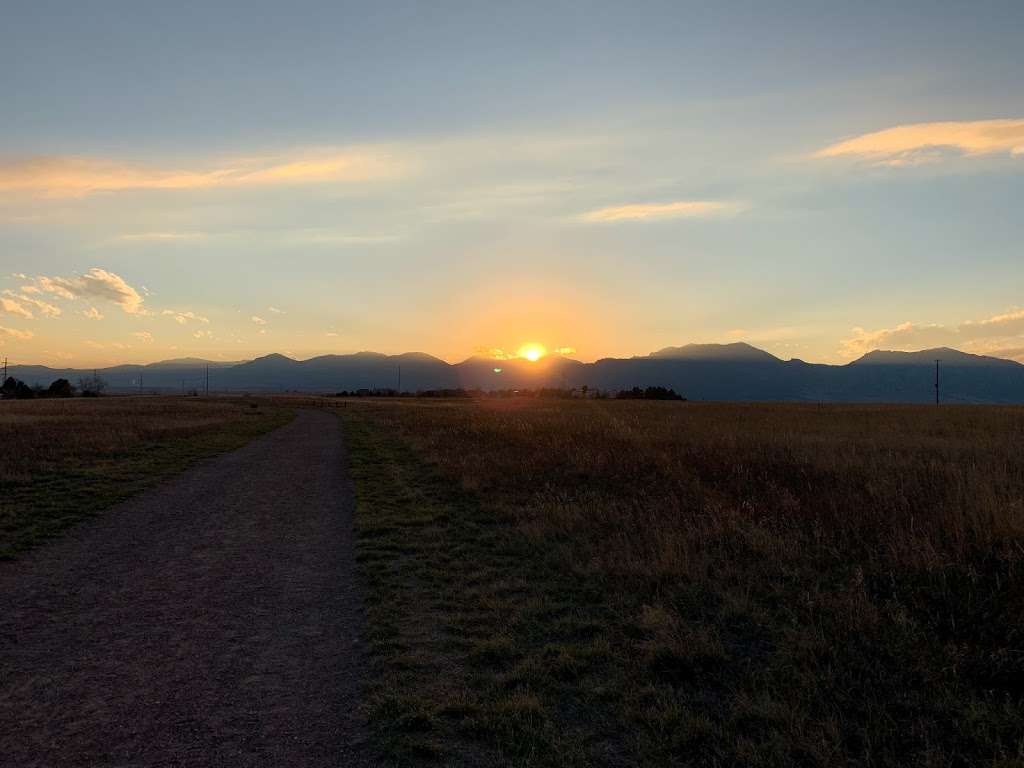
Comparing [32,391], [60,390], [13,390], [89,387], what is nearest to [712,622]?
[13,390]

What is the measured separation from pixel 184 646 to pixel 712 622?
Answer: 517 centimetres

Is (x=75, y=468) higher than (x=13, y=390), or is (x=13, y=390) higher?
(x=13, y=390)

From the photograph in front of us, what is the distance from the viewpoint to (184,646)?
5.95m

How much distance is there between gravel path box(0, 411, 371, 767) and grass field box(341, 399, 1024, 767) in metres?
0.49

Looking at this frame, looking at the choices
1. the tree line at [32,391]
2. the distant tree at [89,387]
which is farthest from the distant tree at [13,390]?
the distant tree at [89,387]

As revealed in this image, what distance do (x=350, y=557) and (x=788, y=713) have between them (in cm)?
653

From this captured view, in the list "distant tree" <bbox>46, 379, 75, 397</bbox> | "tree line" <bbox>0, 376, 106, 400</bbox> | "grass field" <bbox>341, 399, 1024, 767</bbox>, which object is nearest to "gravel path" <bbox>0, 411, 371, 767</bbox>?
"grass field" <bbox>341, 399, 1024, 767</bbox>

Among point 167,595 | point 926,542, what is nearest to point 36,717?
point 167,595

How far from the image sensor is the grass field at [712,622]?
171 inches

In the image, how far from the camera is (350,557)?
9.35m

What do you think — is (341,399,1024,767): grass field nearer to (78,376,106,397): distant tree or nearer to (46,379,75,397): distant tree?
(46,379,75,397): distant tree

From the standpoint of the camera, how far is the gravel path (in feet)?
14.1

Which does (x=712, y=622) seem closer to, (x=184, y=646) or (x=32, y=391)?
(x=184, y=646)

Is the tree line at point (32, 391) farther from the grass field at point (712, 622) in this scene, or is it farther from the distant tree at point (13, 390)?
the grass field at point (712, 622)
